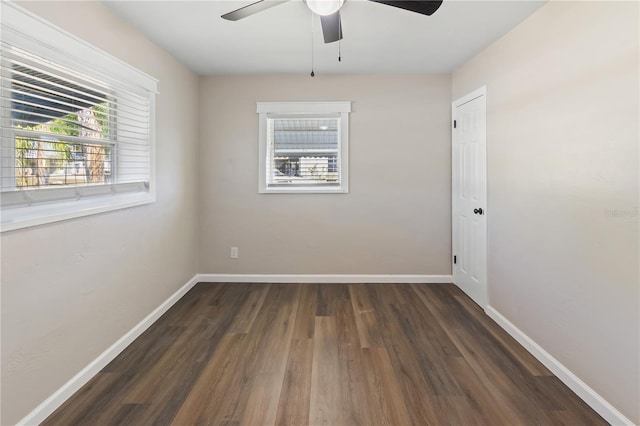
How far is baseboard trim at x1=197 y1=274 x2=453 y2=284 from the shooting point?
13.0 ft

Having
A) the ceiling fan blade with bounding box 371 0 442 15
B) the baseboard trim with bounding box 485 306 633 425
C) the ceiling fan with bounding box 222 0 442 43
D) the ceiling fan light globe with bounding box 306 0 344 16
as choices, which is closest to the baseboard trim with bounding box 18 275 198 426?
the ceiling fan with bounding box 222 0 442 43

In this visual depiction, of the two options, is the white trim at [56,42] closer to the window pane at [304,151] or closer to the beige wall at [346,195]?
the beige wall at [346,195]

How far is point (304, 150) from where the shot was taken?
13.0 ft

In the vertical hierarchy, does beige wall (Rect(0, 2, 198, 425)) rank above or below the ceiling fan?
below

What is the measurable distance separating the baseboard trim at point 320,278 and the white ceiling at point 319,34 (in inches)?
93.4

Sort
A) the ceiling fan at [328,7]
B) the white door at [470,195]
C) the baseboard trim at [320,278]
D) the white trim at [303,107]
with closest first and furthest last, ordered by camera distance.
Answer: the ceiling fan at [328,7] → the white door at [470,195] → the white trim at [303,107] → the baseboard trim at [320,278]

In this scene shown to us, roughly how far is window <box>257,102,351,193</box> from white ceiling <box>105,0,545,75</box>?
1.66 feet

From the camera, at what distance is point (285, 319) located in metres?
2.96

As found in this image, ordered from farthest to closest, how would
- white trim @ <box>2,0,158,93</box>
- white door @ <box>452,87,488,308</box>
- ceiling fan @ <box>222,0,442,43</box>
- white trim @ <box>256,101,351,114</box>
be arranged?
white trim @ <box>256,101,351,114</box>, white door @ <box>452,87,488,308</box>, ceiling fan @ <box>222,0,442,43</box>, white trim @ <box>2,0,158,93</box>

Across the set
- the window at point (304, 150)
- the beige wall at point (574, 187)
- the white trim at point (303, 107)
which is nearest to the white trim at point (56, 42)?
the white trim at point (303, 107)

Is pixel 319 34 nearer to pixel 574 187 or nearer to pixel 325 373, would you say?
pixel 574 187

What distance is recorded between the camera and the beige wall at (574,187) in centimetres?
170

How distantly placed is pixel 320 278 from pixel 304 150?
1560 millimetres

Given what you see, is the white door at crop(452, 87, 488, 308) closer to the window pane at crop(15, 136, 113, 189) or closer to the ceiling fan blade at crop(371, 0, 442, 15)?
the ceiling fan blade at crop(371, 0, 442, 15)
